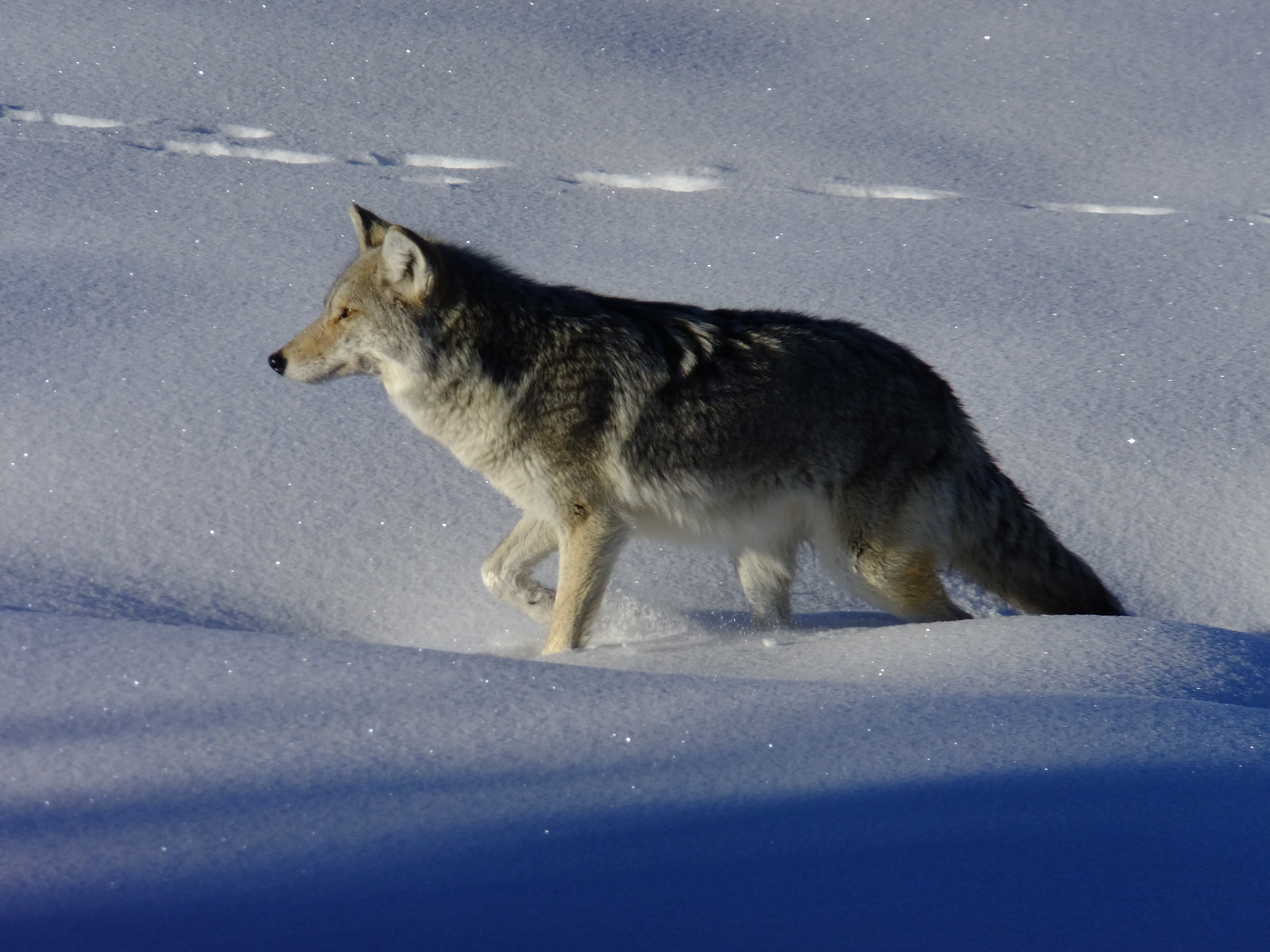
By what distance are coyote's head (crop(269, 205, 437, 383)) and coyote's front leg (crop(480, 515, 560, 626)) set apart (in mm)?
775

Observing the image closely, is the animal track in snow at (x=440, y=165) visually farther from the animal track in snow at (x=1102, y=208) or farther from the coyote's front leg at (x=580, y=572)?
the coyote's front leg at (x=580, y=572)

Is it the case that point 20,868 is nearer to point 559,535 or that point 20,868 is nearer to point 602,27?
point 559,535

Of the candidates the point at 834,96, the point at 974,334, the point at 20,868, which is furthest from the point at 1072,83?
the point at 20,868

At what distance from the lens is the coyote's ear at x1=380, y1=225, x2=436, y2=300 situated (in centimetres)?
412

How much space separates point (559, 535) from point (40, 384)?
2.63 m

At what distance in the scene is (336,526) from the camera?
4.71m

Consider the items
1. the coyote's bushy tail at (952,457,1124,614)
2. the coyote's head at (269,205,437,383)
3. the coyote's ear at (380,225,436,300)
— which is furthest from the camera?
the coyote's bushy tail at (952,457,1124,614)

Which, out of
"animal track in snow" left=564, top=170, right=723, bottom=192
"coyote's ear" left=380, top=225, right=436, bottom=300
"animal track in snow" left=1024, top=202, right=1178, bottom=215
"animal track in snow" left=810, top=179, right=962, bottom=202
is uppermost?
"animal track in snow" left=1024, top=202, right=1178, bottom=215

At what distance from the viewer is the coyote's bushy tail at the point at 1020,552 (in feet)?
14.7

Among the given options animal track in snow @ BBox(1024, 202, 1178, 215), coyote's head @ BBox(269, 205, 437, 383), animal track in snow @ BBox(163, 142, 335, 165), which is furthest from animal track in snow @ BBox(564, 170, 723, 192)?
coyote's head @ BBox(269, 205, 437, 383)

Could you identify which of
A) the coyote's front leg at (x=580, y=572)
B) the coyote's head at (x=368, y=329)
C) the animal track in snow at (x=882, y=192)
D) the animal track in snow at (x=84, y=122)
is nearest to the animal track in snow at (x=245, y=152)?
the animal track in snow at (x=84, y=122)

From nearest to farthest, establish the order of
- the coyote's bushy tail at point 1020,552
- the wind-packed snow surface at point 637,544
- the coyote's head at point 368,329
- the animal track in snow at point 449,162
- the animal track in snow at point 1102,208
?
1. the wind-packed snow surface at point 637,544
2. the coyote's head at point 368,329
3. the coyote's bushy tail at point 1020,552
4. the animal track in snow at point 1102,208
5. the animal track in snow at point 449,162

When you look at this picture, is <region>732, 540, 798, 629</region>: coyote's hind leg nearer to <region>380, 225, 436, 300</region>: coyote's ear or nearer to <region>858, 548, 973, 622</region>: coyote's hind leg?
<region>858, 548, 973, 622</region>: coyote's hind leg

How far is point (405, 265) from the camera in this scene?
13.8ft
